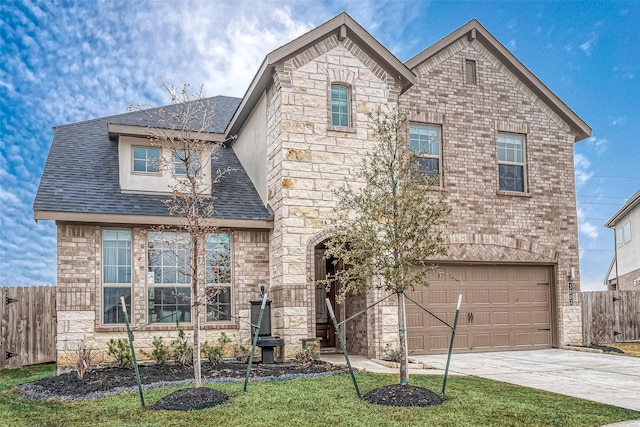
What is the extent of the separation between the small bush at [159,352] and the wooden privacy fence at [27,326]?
10.9ft

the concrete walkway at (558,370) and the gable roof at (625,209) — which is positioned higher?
the gable roof at (625,209)

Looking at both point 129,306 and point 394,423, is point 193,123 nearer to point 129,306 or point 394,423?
point 129,306

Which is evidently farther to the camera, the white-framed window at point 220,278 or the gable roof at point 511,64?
the gable roof at point 511,64

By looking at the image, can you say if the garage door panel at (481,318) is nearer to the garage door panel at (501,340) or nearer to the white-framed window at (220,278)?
the garage door panel at (501,340)

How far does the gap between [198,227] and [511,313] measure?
10.2 meters

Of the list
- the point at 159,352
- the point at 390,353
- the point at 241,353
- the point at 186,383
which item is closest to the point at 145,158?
the point at 159,352

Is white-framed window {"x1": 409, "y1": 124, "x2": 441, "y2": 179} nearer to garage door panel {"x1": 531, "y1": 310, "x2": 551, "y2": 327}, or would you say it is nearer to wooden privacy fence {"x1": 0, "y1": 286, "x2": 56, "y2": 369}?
garage door panel {"x1": 531, "y1": 310, "x2": 551, "y2": 327}

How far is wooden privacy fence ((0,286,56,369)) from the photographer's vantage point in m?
14.4

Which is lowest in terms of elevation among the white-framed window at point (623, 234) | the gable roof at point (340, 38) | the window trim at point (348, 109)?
the white-framed window at point (623, 234)

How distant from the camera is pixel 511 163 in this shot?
54.4 ft

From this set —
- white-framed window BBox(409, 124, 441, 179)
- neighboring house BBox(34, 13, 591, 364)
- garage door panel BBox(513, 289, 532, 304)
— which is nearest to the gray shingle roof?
neighboring house BBox(34, 13, 591, 364)

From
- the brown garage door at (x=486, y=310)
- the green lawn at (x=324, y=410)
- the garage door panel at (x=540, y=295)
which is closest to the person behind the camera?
the green lawn at (x=324, y=410)

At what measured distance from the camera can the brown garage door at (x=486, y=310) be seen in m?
15.0

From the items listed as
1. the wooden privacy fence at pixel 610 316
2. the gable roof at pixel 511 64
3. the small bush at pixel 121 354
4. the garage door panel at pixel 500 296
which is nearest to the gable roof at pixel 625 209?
the wooden privacy fence at pixel 610 316
